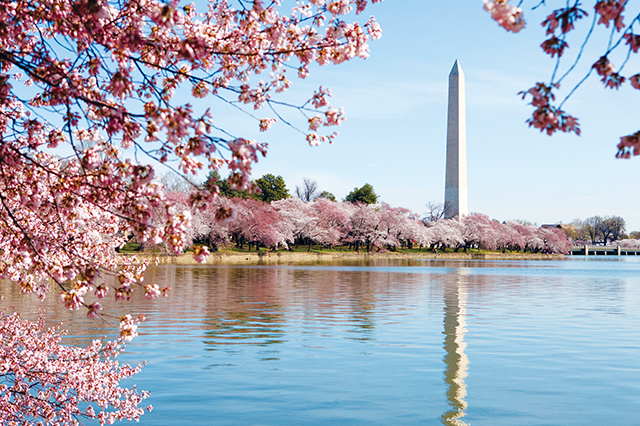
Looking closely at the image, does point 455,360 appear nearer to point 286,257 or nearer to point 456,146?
point 286,257

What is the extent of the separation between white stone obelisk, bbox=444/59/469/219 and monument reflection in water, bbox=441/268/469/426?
4699 cm

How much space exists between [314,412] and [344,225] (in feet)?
251

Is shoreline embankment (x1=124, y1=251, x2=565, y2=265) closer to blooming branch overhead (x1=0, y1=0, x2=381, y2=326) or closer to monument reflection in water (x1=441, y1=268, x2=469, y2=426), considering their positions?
monument reflection in water (x1=441, y1=268, x2=469, y2=426)

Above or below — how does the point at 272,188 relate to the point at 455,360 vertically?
above

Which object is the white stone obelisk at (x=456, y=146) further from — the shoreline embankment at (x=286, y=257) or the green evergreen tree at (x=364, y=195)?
the green evergreen tree at (x=364, y=195)

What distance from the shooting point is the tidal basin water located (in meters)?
8.59

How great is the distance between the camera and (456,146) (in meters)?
68.9

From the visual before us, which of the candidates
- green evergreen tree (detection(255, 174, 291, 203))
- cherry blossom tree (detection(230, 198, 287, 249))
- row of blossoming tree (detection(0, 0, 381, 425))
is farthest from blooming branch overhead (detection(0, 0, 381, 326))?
green evergreen tree (detection(255, 174, 291, 203))

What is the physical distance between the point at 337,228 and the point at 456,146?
23.0m

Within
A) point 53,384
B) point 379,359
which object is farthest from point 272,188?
point 53,384

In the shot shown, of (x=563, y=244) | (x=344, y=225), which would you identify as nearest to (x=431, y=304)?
(x=344, y=225)

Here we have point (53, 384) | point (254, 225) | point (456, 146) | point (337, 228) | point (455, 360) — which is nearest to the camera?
point (53, 384)

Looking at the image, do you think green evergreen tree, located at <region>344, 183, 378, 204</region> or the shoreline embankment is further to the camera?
green evergreen tree, located at <region>344, 183, 378, 204</region>

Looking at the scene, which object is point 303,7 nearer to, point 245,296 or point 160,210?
point 160,210
